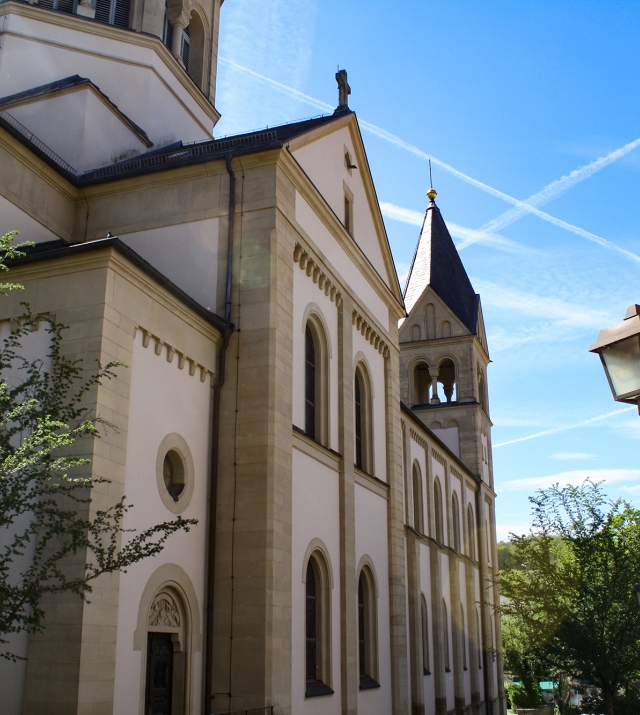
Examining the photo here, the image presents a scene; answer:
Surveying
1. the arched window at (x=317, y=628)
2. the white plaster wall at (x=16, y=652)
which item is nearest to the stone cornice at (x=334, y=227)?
the white plaster wall at (x=16, y=652)

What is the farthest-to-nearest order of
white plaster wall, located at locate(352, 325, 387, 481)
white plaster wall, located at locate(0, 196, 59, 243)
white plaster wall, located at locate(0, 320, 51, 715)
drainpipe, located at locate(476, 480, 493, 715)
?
drainpipe, located at locate(476, 480, 493, 715), white plaster wall, located at locate(352, 325, 387, 481), white plaster wall, located at locate(0, 196, 59, 243), white plaster wall, located at locate(0, 320, 51, 715)

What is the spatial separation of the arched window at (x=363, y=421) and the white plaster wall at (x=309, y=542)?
2.58 metres

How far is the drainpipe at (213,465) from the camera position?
→ 13.2m

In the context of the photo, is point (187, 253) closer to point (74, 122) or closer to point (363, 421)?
point (74, 122)

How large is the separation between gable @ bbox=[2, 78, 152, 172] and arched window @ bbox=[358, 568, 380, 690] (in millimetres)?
11415

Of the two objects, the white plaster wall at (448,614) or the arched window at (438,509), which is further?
the arched window at (438,509)

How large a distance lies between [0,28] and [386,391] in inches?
552

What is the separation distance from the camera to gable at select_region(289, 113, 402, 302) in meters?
18.6

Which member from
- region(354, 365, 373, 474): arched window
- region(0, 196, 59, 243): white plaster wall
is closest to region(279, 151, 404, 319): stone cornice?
region(354, 365, 373, 474): arched window

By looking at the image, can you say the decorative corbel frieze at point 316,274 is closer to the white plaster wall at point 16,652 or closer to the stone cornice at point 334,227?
the stone cornice at point 334,227

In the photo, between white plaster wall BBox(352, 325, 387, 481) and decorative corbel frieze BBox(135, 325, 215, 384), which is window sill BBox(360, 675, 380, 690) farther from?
decorative corbel frieze BBox(135, 325, 215, 384)

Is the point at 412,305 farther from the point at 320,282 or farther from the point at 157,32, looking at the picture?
the point at 320,282

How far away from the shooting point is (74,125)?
19828 millimetres

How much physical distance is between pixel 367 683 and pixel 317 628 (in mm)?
3033
